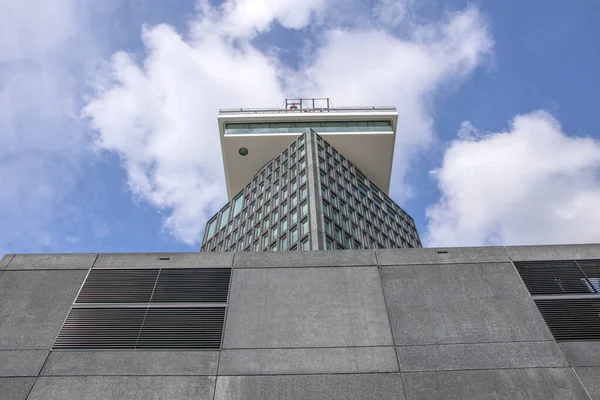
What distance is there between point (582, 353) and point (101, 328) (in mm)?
12851

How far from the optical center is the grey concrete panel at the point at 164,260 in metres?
14.5

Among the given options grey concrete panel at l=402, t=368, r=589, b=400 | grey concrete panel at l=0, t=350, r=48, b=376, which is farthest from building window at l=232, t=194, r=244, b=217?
grey concrete panel at l=402, t=368, r=589, b=400

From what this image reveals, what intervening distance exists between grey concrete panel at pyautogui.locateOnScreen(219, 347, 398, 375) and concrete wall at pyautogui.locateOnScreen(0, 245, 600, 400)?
0.03m

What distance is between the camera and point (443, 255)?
14.4m

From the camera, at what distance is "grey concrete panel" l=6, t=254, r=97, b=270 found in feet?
47.4

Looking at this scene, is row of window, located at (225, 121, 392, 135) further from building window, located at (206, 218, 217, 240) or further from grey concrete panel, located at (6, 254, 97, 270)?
grey concrete panel, located at (6, 254, 97, 270)

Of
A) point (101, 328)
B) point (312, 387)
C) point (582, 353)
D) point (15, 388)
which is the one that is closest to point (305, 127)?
point (101, 328)

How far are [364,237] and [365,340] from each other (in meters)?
44.0

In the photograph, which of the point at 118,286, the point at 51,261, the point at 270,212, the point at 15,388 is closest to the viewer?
the point at 15,388

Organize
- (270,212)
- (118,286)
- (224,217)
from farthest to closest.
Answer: (224,217), (270,212), (118,286)

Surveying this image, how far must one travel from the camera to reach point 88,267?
14.5 meters

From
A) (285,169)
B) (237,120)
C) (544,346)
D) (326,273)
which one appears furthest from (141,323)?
(237,120)

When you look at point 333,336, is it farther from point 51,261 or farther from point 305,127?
point 305,127

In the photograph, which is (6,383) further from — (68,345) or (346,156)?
(346,156)
